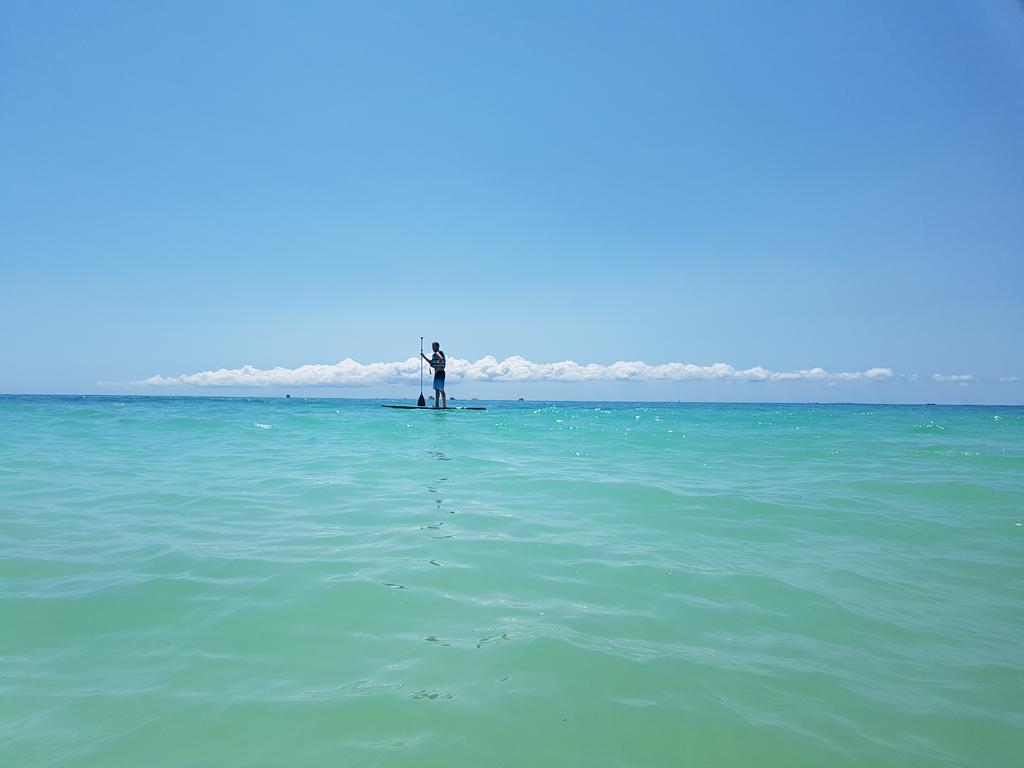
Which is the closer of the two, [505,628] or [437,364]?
[505,628]

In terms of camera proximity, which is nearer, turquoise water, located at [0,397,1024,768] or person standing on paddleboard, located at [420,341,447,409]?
turquoise water, located at [0,397,1024,768]

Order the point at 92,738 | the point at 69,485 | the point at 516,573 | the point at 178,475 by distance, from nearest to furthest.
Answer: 1. the point at 92,738
2. the point at 516,573
3. the point at 69,485
4. the point at 178,475

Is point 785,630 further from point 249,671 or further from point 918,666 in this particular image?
point 249,671

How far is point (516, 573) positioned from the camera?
511 cm

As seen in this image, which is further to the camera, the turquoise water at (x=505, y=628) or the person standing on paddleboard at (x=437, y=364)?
the person standing on paddleboard at (x=437, y=364)

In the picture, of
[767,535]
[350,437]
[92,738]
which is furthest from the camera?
[350,437]

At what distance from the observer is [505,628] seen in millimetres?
3902

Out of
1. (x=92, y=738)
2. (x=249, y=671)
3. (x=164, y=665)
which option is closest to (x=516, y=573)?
(x=249, y=671)

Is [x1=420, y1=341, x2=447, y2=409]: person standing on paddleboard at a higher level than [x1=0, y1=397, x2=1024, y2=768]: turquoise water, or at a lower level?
higher

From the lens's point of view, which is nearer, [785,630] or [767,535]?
[785,630]

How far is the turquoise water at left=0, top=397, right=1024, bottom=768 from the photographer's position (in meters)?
2.71

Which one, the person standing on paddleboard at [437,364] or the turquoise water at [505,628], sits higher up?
the person standing on paddleboard at [437,364]

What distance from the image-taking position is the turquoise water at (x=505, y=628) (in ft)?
8.87

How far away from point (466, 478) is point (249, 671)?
7137 mm
